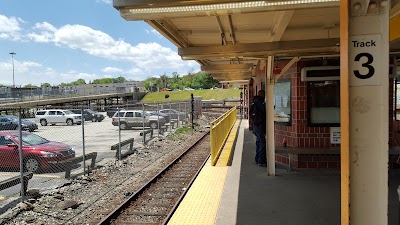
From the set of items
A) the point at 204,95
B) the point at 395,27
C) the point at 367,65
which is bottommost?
the point at 367,65

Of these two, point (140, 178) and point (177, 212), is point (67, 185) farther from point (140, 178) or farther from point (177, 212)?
point (177, 212)

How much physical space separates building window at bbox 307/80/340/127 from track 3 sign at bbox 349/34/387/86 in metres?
5.51

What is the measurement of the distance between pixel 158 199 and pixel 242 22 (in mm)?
4258

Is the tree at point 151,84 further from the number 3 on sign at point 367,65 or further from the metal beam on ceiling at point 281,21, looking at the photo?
the number 3 on sign at point 367,65

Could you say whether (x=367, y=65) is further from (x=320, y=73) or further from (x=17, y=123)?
(x=17, y=123)

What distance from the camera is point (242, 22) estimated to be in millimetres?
5477

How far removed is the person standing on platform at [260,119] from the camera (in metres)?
9.00

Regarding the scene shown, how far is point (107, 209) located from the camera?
7.06 metres

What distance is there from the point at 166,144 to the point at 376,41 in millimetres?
15310

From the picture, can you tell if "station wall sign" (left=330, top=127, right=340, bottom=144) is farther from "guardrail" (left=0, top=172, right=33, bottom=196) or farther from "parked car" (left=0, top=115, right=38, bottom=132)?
"parked car" (left=0, top=115, right=38, bottom=132)

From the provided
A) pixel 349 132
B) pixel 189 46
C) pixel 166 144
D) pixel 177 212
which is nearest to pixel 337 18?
pixel 189 46

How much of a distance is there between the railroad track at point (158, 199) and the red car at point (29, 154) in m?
3.22

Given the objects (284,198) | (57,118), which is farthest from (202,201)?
(57,118)

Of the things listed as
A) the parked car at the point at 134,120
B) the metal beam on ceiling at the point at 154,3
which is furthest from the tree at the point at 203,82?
the metal beam on ceiling at the point at 154,3
